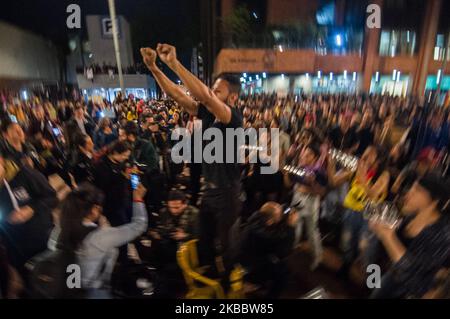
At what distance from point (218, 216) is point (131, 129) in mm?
2436

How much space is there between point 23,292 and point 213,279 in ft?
4.21

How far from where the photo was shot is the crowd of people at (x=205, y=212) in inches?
70.1

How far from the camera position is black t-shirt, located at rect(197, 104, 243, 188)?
80.7 inches

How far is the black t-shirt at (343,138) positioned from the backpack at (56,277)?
423 cm

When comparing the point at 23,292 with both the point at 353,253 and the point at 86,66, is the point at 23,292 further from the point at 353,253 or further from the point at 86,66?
the point at 353,253

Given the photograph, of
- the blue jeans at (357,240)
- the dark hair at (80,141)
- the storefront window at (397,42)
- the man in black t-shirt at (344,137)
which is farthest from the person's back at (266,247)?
the storefront window at (397,42)

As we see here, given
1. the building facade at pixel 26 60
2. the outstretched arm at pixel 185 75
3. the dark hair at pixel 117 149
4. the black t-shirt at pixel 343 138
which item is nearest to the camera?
the outstretched arm at pixel 185 75

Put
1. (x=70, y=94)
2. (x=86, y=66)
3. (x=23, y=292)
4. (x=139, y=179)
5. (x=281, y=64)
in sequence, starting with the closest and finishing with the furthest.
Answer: (x=23, y=292) → (x=86, y=66) → (x=139, y=179) → (x=70, y=94) → (x=281, y=64)

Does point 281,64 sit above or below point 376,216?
above

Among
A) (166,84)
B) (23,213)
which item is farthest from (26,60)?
(166,84)

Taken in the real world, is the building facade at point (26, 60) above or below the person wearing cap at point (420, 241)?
above

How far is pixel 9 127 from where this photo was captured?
292 centimetres

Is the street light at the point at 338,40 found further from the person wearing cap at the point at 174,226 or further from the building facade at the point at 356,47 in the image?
the person wearing cap at the point at 174,226

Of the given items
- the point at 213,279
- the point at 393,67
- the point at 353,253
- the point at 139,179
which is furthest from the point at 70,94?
the point at 393,67
